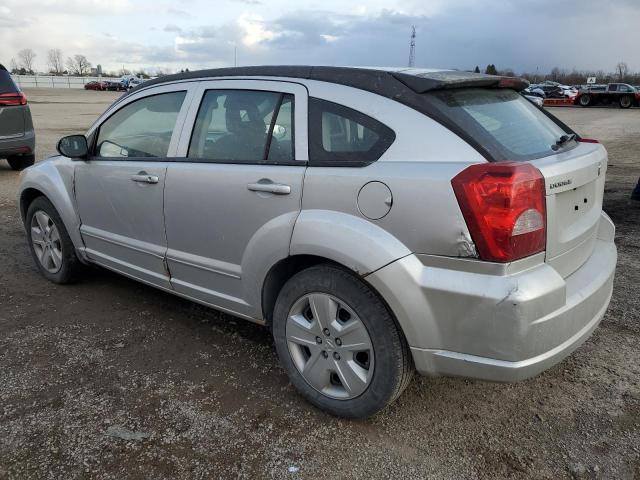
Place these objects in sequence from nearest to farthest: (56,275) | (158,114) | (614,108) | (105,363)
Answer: (105,363)
(158,114)
(56,275)
(614,108)

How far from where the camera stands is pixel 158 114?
11.7ft

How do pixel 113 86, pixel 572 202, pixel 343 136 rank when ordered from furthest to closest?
1. pixel 113 86
2. pixel 343 136
3. pixel 572 202

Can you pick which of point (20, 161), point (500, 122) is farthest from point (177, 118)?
point (20, 161)

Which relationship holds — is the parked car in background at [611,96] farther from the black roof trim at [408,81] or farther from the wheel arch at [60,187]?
the wheel arch at [60,187]

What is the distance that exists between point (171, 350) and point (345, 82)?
6.46ft

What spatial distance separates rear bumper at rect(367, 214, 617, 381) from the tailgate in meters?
0.14

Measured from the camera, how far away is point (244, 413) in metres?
2.77

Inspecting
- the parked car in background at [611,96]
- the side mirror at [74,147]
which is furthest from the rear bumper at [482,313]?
the parked car in background at [611,96]

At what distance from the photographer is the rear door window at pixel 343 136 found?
2453 millimetres

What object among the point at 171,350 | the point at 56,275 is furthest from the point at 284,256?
the point at 56,275

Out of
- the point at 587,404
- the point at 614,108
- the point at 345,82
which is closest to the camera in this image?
the point at 345,82

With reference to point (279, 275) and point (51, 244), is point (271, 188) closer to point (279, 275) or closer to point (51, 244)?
point (279, 275)

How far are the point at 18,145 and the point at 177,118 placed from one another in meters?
7.34

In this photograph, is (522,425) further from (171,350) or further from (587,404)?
(171,350)
